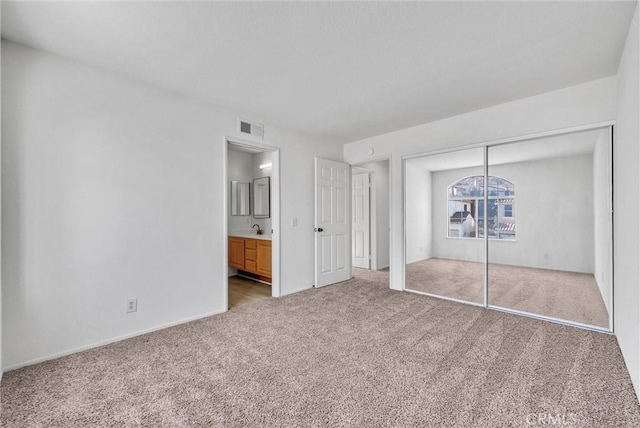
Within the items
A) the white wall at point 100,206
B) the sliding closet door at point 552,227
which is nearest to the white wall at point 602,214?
the sliding closet door at point 552,227

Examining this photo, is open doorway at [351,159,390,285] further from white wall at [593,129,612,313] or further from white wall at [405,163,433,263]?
white wall at [593,129,612,313]

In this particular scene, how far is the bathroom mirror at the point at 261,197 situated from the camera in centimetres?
548

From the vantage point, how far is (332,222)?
15.4ft

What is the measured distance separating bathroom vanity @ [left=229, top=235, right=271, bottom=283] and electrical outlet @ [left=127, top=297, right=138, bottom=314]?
6.45ft

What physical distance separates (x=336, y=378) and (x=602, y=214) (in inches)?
119

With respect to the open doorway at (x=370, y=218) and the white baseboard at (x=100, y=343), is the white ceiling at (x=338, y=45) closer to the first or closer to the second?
the white baseboard at (x=100, y=343)

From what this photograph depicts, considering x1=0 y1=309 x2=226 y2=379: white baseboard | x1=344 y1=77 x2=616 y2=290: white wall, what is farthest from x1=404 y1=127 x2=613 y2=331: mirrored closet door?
x1=0 y1=309 x2=226 y2=379: white baseboard

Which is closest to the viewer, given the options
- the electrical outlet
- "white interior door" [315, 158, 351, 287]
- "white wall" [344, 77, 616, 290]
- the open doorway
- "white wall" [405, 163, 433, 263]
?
the electrical outlet

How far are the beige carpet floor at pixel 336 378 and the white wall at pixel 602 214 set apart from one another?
1.87ft

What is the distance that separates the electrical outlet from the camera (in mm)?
2666

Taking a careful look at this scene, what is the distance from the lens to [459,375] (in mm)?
2012

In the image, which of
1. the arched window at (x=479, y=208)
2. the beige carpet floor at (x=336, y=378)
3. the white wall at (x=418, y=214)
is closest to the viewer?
the beige carpet floor at (x=336, y=378)

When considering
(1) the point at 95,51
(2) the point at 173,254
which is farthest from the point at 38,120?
(2) the point at 173,254

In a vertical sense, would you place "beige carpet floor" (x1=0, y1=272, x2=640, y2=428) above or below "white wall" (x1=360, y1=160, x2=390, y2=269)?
below
